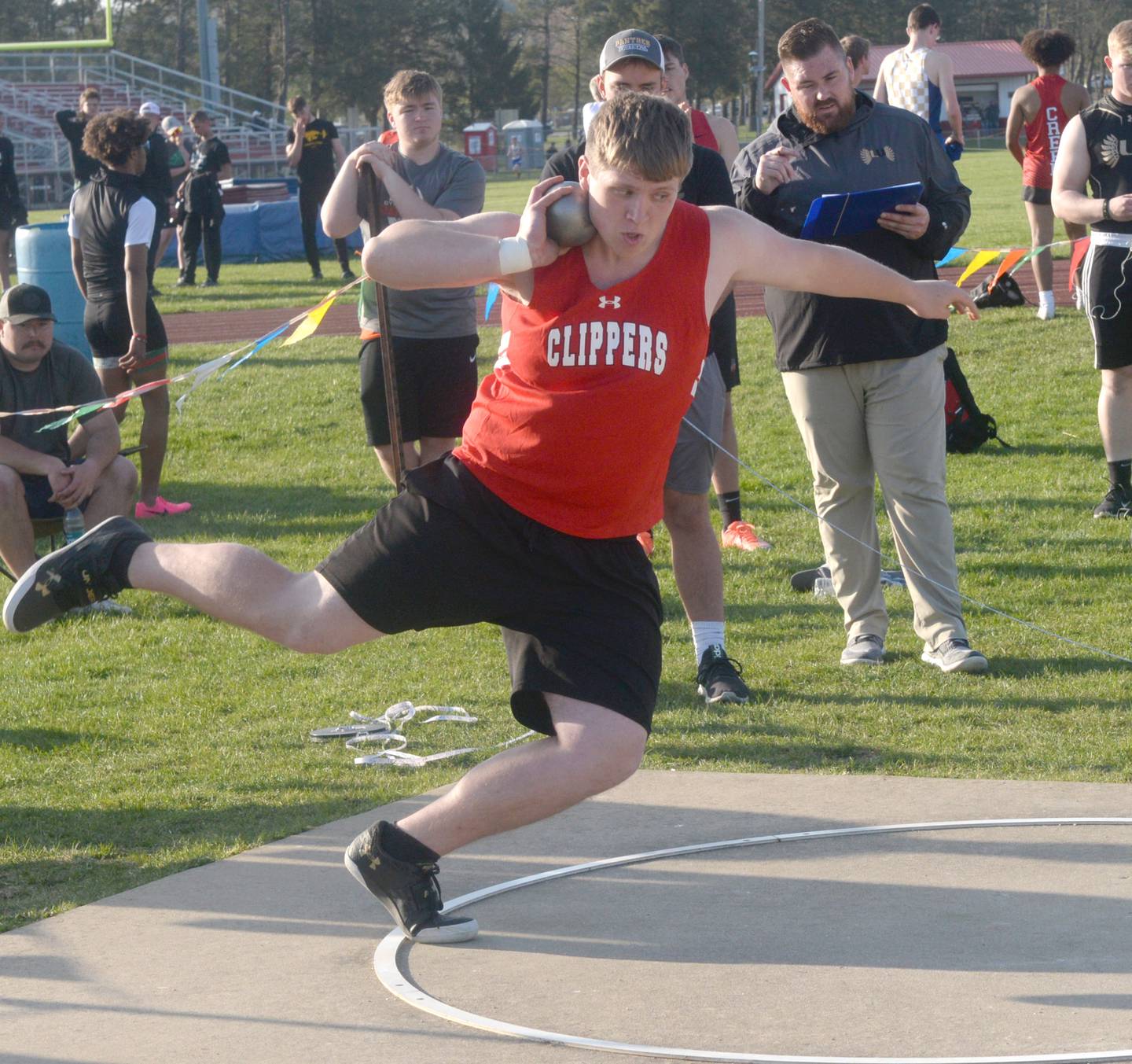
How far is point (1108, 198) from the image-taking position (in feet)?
25.0

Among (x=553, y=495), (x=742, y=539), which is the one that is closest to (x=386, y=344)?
(x=742, y=539)

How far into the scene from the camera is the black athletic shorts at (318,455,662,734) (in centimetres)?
363

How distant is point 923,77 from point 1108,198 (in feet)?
14.7

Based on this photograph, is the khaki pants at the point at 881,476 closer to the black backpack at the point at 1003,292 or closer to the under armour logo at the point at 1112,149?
the black backpack at the point at 1003,292

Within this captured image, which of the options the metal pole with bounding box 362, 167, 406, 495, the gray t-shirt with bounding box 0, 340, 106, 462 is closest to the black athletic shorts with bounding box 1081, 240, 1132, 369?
the metal pole with bounding box 362, 167, 406, 495

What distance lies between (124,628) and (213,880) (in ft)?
11.2

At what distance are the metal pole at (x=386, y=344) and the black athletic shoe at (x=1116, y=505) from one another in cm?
378

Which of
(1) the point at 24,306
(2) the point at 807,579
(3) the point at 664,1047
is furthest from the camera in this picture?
(2) the point at 807,579

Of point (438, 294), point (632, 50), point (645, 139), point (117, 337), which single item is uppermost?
point (632, 50)

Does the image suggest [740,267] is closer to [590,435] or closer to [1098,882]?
[590,435]

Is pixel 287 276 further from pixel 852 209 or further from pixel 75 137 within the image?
pixel 852 209

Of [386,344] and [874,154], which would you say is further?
[386,344]

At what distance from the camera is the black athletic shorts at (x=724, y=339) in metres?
6.49

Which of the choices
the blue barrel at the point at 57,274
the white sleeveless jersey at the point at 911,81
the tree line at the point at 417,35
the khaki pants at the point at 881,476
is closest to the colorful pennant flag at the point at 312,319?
the khaki pants at the point at 881,476
